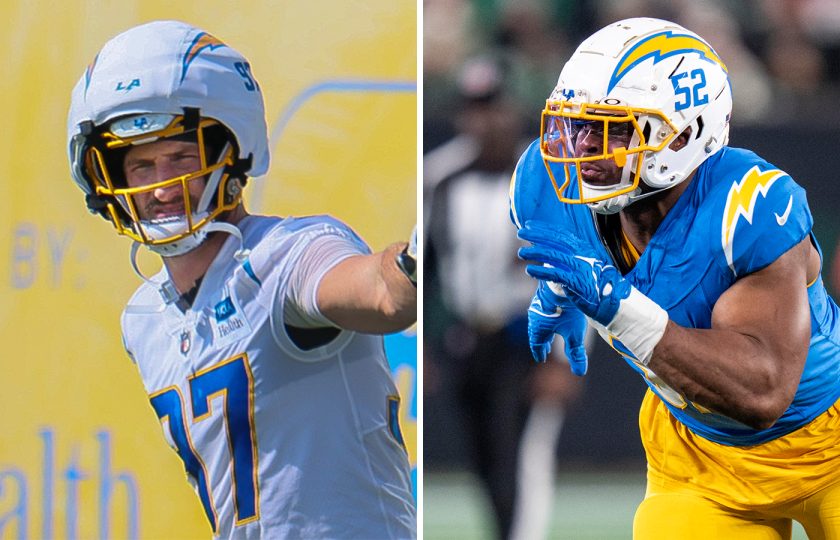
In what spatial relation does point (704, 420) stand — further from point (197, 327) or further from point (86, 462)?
point (86, 462)

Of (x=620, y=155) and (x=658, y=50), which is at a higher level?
(x=658, y=50)

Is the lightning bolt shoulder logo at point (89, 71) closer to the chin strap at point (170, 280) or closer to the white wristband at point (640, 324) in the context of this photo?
the chin strap at point (170, 280)

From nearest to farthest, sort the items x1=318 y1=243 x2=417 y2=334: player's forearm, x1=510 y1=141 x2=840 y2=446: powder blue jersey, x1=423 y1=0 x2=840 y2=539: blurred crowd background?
x1=510 y1=141 x2=840 y2=446: powder blue jersey, x1=318 y1=243 x2=417 y2=334: player's forearm, x1=423 y1=0 x2=840 y2=539: blurred crowd background

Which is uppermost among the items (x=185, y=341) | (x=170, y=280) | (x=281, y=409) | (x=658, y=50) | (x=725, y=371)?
(x=658, y=50)

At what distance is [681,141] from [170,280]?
1.19 m

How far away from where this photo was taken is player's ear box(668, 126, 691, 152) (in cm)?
165

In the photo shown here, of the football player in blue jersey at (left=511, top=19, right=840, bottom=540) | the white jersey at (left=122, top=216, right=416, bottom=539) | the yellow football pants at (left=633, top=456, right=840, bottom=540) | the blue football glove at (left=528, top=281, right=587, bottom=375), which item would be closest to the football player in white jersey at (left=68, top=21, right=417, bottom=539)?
the white jersey at (left=122, top=216, right=416, bottom=539)

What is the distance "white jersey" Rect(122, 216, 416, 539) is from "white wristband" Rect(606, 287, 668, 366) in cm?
82

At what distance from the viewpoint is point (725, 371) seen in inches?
55.3

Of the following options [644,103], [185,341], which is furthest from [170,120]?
[644,103]

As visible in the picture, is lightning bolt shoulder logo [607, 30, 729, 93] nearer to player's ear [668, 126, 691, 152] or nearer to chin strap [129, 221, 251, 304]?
player's ear [668, 126, 691, 152]

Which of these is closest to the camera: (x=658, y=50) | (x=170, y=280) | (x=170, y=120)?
(x=658, y=50)

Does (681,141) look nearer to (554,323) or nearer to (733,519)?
(554,323)

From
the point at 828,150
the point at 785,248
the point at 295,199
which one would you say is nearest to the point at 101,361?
the point at 295,199
